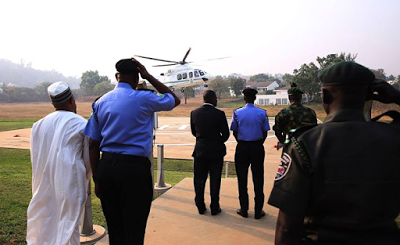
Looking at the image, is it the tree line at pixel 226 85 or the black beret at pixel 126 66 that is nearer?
the black beret at pixel 126 66

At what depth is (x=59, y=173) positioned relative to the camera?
9.82 feet

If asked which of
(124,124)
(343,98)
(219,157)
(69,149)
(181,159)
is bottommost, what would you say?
(181,159)

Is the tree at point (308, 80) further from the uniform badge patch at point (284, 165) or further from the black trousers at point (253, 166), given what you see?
the uniform badge patch at point (284, 165)

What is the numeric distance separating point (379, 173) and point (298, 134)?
38 centimetres

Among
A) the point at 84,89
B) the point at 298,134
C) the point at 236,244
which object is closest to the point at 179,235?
the point at 236,244

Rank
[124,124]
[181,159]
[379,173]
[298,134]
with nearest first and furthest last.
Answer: [379,173] < [298,134] < [124,124] < [181,159]

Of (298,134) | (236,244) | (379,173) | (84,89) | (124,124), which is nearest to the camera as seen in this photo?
(379,173)

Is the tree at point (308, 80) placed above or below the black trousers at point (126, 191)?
above

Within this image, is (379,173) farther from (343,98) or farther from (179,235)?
(179,235)

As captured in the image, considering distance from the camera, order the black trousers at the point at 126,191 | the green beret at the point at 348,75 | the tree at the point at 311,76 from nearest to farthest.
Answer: the green beret at the point at 348,75 < the black trousers at the point at 126,191 < the tree at the point at 311,76

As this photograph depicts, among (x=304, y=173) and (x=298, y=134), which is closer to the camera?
(x=304, y=173)

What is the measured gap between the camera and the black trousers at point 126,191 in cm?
277

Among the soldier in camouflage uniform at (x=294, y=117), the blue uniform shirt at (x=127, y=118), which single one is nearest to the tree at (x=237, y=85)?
→ the soldier in camouflage uniform at (x=294, y=117)

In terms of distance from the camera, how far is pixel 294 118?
182 inches
